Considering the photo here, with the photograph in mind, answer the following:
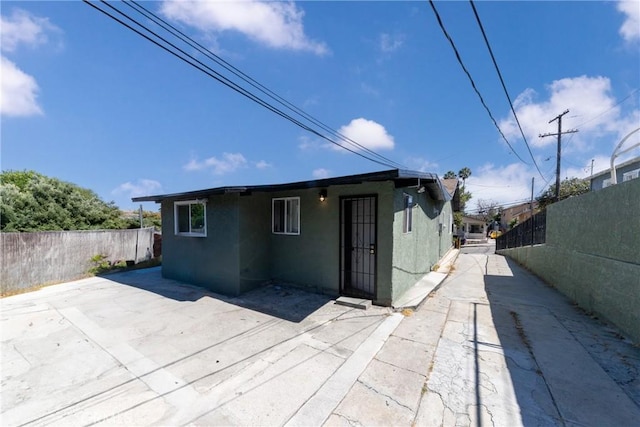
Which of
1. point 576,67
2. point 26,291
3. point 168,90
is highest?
point 576,67

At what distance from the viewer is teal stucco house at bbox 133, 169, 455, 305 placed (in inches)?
217

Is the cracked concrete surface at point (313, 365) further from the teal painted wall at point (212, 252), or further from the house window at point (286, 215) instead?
the house window at point (286, 215)

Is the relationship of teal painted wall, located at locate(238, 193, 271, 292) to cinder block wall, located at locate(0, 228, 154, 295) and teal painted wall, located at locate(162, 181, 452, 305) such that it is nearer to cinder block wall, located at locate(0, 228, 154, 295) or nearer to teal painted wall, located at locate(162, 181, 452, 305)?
teal painted wall, located at locate(162, 181, 452, 305)

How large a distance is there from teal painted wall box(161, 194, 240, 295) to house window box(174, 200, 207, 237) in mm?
189

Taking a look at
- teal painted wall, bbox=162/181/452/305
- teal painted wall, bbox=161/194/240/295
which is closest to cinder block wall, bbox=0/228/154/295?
teal painted wall, bbox=161/194/240/295

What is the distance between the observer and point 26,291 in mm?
7617

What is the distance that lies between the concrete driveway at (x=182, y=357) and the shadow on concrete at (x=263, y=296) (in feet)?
0.17

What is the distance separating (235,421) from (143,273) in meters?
9.22

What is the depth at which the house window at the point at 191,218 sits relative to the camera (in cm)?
755

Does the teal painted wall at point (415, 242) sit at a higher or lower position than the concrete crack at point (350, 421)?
higher

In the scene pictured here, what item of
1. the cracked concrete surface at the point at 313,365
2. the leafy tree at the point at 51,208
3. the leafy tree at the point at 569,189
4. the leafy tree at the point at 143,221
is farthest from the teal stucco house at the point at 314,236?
the leafy tree at the point at 569,189

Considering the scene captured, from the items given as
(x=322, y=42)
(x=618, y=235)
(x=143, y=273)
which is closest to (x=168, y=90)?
(x=322, y=42)

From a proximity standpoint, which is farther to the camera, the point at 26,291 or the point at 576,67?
the point at 576,67

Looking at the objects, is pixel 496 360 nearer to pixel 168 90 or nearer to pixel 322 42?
pixel 322 42
